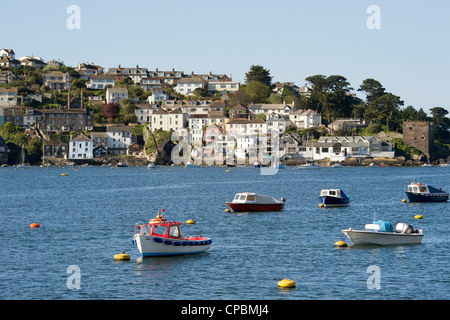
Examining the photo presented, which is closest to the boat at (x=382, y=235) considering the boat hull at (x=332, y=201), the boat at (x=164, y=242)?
the boat at (x=164, y=242)

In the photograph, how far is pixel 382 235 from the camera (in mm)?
45188

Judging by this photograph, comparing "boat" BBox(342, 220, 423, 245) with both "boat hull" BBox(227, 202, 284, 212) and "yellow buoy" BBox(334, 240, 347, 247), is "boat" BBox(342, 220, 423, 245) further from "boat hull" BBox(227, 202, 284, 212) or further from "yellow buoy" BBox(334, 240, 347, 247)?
"boat hull" BBox(227, 202, 284, 212)

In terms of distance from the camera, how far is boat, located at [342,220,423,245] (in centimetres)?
4516

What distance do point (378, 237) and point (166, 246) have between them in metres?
14.0

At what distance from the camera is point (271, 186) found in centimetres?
11550

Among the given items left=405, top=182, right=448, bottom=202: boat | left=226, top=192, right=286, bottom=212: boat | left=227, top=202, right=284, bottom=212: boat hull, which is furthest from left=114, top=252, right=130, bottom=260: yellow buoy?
left=405, top=182, right=448, bottom=202: boat

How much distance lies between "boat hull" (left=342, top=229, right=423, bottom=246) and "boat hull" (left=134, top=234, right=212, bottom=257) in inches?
388

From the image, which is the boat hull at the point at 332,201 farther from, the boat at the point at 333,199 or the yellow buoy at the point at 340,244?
the yellow buoy at the point at 340,244

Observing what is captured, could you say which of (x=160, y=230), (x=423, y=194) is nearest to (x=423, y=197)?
(x=423, y=194)

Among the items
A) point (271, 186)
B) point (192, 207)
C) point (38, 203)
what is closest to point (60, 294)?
point (192, 207)
